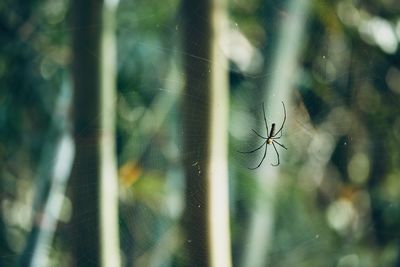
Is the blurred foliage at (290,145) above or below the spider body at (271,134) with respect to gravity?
above

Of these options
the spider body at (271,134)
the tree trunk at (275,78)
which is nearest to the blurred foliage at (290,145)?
the tree trunk at (275,78)

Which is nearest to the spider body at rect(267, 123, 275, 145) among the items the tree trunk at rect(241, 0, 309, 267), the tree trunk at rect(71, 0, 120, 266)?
the tree trunk at rect(241, 0, 309, 267)

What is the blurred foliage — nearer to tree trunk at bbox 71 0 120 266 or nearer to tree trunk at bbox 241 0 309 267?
tree trunk at bbox 241 0 309 267

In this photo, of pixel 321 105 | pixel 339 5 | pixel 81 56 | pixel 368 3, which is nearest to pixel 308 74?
pixel 321 105

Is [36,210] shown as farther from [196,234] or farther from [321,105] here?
[321,105]

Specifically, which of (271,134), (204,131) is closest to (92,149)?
(204,131)

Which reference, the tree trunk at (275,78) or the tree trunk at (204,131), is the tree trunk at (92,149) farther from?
the tree trunk at (275,78)
